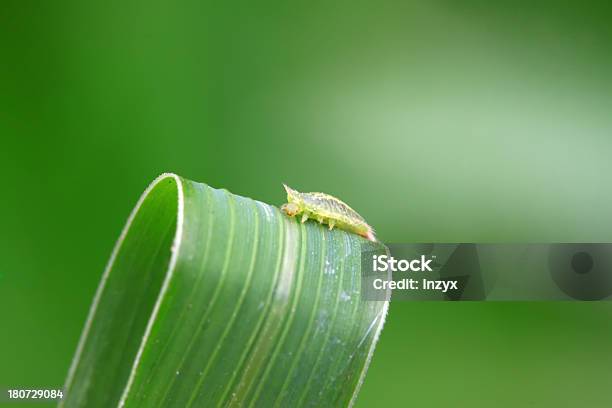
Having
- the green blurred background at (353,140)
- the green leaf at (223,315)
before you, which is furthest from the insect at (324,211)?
the green blurred background at (353,140)

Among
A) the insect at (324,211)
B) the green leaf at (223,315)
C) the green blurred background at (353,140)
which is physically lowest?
the green leaf at (223,315)

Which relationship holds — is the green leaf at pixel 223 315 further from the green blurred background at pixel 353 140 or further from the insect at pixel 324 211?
the green blurred background at pixel 353 140

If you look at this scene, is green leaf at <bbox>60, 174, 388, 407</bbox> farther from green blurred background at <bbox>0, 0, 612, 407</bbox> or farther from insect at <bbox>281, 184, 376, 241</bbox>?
green blurred background at <bbox>0, 0, 612, 407</bbox>

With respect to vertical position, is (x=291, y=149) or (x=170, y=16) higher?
(x=170, y=16)

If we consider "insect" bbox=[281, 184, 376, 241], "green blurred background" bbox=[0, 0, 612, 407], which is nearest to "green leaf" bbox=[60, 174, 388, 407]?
"insect" bbox=[281, 184, 376, 241]

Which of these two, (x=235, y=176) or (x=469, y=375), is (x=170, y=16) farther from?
(x=469, y=375)

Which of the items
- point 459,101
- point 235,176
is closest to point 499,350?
point 459,101

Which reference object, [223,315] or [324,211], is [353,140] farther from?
[223,315]
